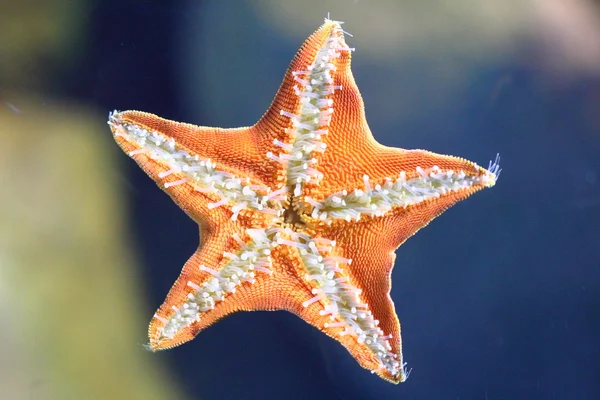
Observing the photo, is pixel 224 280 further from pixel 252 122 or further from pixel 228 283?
pixel 252 122

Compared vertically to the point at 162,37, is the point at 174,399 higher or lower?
lower

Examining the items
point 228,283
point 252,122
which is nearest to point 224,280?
point 228,283
